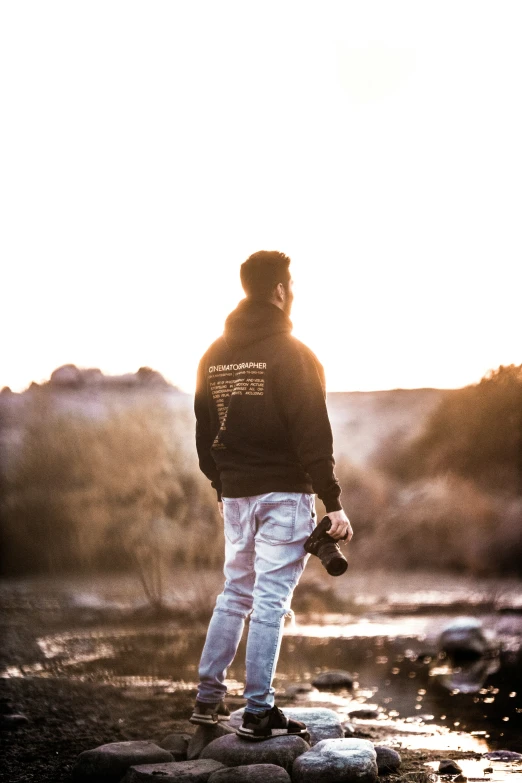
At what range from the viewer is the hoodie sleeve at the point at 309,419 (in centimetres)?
378

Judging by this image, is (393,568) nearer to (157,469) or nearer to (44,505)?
(157,469)

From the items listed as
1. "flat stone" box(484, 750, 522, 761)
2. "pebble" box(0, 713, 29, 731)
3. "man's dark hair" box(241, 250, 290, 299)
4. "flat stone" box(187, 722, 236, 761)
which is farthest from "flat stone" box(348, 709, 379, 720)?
"man's dark hair" box(241, 250, 290, 299)

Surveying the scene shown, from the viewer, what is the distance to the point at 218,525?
11.2 m

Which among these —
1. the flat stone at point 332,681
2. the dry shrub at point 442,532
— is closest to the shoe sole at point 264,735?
the flat stone at point 332,681

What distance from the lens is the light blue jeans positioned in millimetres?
3850

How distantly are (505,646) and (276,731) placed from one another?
527 centimetres

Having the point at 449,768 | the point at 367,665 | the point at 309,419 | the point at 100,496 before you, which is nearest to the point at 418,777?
the point at 449,768

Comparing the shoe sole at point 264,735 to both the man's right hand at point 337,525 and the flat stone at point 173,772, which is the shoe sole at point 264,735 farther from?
the man's right hand at point 337,525

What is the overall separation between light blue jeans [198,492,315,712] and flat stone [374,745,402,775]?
0.64 meters

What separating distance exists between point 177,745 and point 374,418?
16.7m

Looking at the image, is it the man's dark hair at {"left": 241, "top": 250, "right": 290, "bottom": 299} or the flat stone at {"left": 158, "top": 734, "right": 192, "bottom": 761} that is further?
the flat stone at {"left": 158, "top": 734, "right": 192, "bottom": 761}

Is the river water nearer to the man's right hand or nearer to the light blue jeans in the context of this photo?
the light blue jeans

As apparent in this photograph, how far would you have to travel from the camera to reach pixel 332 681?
6906 millimetres

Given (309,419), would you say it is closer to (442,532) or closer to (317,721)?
(317,721)
